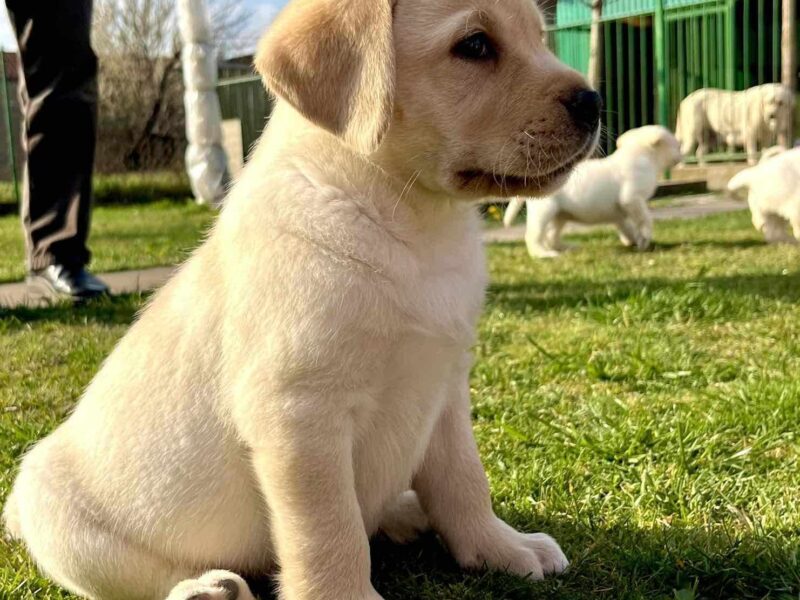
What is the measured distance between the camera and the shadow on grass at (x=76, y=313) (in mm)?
4316

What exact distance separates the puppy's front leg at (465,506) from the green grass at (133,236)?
2.17 metres

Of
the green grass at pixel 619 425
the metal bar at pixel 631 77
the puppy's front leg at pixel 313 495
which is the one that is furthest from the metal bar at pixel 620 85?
the puppy's front leg at pixel 313 495

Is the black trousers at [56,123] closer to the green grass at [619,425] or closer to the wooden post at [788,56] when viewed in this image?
the green grass at [619,425]

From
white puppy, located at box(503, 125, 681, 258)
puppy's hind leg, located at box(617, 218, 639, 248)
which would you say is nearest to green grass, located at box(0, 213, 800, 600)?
white puppy, located at box(503, 125, 681, 258)

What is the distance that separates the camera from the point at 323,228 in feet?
5.28

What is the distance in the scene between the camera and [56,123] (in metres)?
4.50

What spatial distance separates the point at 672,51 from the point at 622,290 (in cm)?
925

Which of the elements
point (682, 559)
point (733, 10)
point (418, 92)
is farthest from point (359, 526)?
point (733, 10)

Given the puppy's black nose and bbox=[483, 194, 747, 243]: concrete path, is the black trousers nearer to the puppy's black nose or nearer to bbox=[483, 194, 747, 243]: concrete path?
the puppy's black nose

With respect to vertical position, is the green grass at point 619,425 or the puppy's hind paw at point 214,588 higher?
the puppy's hind paw at point 214,588

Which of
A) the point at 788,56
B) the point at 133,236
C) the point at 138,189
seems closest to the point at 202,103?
the point at 138,189

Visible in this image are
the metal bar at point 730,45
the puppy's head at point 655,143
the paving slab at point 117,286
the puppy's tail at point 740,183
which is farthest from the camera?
the metal bar at point 730,45

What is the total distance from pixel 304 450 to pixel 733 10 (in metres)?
12.1

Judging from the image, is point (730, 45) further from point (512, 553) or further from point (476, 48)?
point (512, 553)
